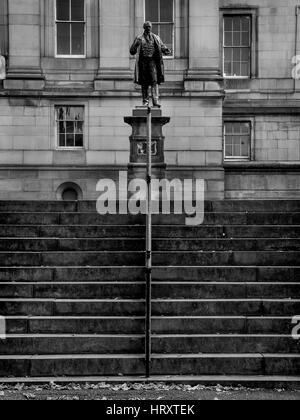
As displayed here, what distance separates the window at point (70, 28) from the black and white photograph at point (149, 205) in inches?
2.0

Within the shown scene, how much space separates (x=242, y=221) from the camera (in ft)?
42.8

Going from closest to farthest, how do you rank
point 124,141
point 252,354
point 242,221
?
point 252,354, point 242,221, point 124,141

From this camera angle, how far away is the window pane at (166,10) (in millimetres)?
21906

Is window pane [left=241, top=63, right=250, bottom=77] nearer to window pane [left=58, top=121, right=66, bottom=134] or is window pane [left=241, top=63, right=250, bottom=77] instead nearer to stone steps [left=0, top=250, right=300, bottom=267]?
window pane [left=58, top=121, right=66, bottom=134]

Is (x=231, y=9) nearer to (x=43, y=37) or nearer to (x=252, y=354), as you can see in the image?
(x=43, y=37)

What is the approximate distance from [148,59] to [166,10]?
650cm

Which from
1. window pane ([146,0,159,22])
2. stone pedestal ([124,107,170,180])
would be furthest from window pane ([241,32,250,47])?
stone pedestal ([124,107,170,180])

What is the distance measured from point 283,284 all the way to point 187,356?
2.30m

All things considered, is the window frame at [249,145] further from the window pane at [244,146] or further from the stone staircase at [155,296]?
the stone staircase at [155,296]

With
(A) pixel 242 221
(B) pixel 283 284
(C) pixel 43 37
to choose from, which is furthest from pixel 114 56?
(B) pixel 283 284

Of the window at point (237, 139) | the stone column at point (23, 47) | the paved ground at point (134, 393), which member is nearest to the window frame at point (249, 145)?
the window at point (237, 139)

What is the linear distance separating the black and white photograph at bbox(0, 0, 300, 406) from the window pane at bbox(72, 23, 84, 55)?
48 millimetres

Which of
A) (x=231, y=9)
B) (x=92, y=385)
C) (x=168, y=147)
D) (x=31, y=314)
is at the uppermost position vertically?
(x=231, y=9)

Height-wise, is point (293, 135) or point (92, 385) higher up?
point (293, 135)
